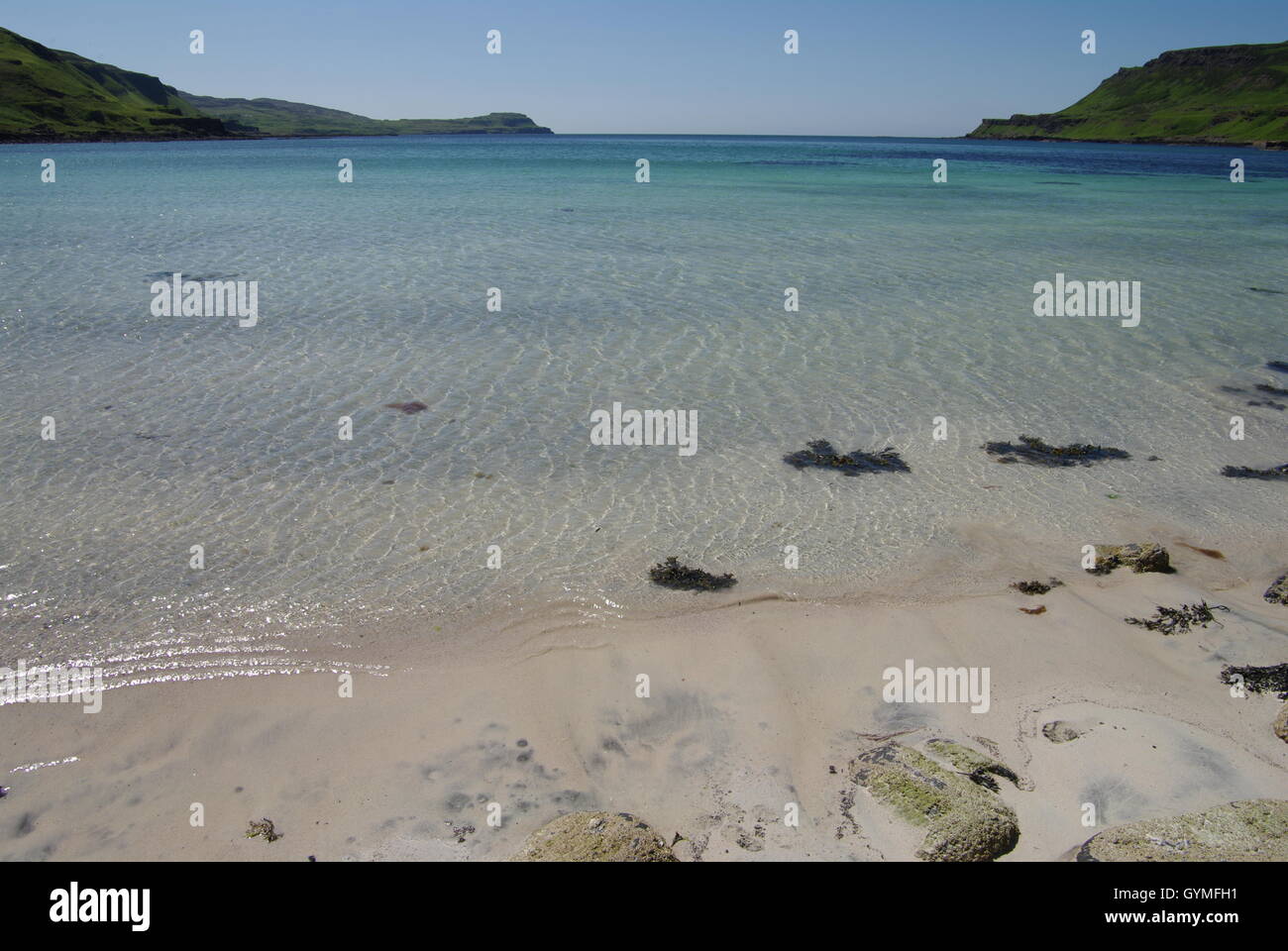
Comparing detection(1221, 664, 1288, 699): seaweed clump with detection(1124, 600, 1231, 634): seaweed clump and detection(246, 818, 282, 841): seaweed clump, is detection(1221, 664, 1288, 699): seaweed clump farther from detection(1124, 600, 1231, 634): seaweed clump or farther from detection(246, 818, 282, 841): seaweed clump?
detection(246, 818, 282, 841): seaweed clump

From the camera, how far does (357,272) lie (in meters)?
22.9

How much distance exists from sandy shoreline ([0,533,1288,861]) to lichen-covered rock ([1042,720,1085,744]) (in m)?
0.07

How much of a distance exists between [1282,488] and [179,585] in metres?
14.7

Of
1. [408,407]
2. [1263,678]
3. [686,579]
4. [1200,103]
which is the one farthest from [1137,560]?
[1200,103]

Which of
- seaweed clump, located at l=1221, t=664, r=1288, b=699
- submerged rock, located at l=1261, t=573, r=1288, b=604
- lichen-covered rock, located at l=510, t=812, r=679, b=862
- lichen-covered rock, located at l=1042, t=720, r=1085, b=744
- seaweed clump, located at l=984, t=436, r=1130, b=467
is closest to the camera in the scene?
lichen-covered rock, located at l=510, t=812, r=679, b=862

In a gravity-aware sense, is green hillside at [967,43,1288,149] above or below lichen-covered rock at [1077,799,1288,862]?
above

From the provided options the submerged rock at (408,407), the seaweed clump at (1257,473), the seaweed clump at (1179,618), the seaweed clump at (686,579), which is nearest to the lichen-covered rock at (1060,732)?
the seaweed clump at (1179,618)

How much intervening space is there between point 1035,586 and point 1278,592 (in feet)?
8.43

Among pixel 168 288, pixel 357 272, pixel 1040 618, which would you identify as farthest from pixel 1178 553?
pixel 168 288

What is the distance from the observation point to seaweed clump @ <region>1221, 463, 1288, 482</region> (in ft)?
38.3

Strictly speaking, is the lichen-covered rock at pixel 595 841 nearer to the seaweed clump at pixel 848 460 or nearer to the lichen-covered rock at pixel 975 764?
the lichen-covered rock at pixel 975 764

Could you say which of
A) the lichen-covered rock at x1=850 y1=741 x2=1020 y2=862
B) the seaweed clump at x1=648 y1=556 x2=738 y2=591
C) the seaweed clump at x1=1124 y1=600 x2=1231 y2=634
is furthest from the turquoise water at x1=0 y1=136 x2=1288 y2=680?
the lichen-covered rock at x1=850 y1=741 x2=1020 y2=862

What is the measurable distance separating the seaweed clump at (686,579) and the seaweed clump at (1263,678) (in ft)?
15.7

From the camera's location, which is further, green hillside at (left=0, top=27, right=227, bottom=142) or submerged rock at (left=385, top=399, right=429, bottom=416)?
green hillside at (left=0, top=27, right=227, bottom=142)
